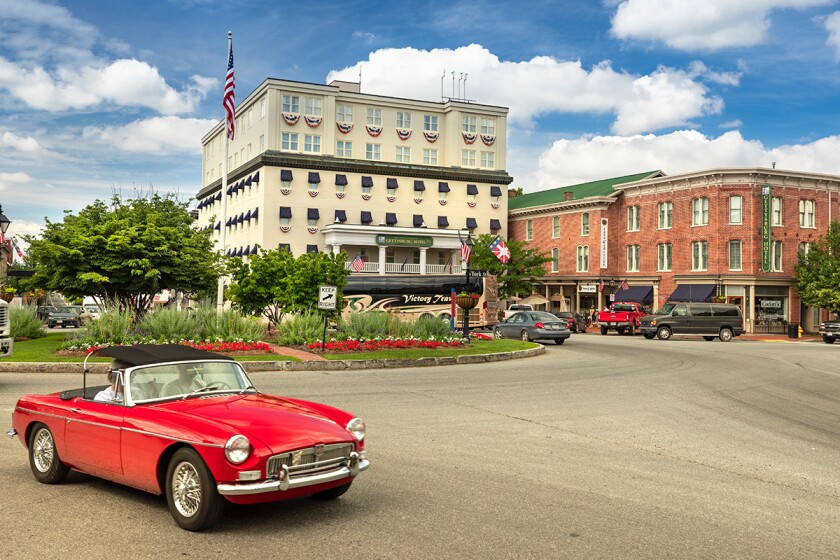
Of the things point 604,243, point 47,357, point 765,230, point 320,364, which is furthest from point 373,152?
point 47,357

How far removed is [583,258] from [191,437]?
6113 cm

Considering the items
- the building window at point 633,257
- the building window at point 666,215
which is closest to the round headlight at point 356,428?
the building window at point 666,215

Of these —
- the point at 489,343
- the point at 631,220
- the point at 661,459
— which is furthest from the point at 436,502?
the point at 631,220

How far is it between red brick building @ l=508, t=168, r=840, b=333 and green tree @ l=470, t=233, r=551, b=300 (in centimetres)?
434

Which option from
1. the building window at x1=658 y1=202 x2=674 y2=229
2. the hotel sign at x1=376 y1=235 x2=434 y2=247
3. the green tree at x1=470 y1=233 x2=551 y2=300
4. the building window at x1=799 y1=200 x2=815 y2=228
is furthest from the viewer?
the hotel sign at x1=376 y1=235 x2=434 y2=247

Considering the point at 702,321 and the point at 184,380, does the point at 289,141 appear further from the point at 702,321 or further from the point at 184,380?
the point at 184,380

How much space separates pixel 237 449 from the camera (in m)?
5.71

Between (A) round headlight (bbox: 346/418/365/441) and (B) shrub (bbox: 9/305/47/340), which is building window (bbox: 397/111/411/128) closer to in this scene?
(B) shrub (bbox: 9/305/47/340)

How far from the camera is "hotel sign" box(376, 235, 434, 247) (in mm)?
64750

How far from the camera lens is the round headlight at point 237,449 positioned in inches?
224

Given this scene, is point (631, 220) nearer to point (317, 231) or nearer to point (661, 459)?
point (317, 231)

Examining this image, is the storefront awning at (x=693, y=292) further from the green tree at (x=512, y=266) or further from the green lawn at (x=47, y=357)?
the green lawn at (x=47, y=357)

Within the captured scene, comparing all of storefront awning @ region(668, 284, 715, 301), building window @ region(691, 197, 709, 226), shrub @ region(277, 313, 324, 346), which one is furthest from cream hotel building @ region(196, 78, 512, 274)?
shrub @ region(277, 313, 324, 346)

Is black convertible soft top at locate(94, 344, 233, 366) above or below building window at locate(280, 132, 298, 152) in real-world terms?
below
